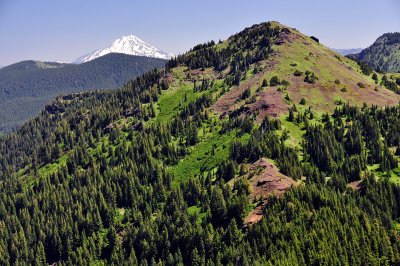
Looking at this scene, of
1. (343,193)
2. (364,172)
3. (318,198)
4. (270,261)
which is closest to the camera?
(270,261)

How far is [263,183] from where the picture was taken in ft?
567

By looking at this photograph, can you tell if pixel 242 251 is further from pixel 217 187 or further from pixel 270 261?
pixel 217 187

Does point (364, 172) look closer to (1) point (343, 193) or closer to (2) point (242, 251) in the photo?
(1) point (343, 193)

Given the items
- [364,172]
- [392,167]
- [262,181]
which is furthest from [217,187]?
[392,167]

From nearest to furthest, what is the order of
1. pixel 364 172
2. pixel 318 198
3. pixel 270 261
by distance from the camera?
pixel 270 261 → pixel 318 198 → pixel 364 172

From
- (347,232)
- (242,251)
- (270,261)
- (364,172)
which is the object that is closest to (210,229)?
(242,251)

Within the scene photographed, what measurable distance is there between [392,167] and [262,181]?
204 feet

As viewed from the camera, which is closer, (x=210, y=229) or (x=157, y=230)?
(x=210, y=229)

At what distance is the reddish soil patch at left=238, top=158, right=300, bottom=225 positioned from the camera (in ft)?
531

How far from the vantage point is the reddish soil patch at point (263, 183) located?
16188 cm

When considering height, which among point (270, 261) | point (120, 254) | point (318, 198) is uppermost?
point (318, 198)

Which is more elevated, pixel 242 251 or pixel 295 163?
pixel 295 163

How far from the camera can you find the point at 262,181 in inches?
6850

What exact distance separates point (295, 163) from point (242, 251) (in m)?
60.4
